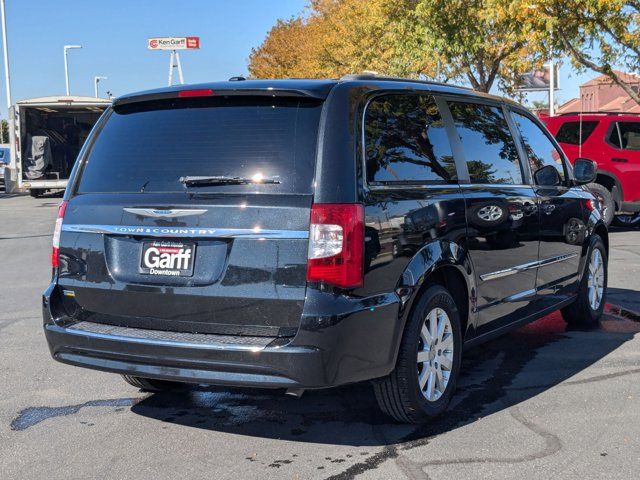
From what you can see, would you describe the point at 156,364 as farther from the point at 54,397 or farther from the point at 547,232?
the point at 547,232

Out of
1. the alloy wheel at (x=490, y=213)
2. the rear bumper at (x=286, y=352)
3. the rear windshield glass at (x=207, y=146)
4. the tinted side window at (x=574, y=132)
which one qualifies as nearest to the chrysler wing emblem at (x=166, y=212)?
the rear windshield glass at (x=207, y=146)

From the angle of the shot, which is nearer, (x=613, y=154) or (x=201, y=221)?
(x=201, y=221)

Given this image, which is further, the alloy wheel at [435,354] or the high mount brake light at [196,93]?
the alloy wheel at [435,354]

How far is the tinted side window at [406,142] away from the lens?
13.9 feet

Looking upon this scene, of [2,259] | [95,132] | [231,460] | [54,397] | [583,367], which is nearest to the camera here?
[231,460]

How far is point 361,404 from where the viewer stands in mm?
4953

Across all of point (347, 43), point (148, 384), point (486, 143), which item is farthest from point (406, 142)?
point (347, 43)

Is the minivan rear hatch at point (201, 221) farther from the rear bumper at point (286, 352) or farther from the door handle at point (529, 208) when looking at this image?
the door handle at point (529, 208)

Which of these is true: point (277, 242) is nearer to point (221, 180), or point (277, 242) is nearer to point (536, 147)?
point (221, 180)

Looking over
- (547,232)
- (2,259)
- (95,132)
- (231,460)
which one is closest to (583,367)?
(547,232)

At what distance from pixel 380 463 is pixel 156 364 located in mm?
1155

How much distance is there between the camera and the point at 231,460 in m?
4.08

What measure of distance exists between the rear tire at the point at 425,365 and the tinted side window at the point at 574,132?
36.9 feet

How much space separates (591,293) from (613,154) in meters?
8.64
